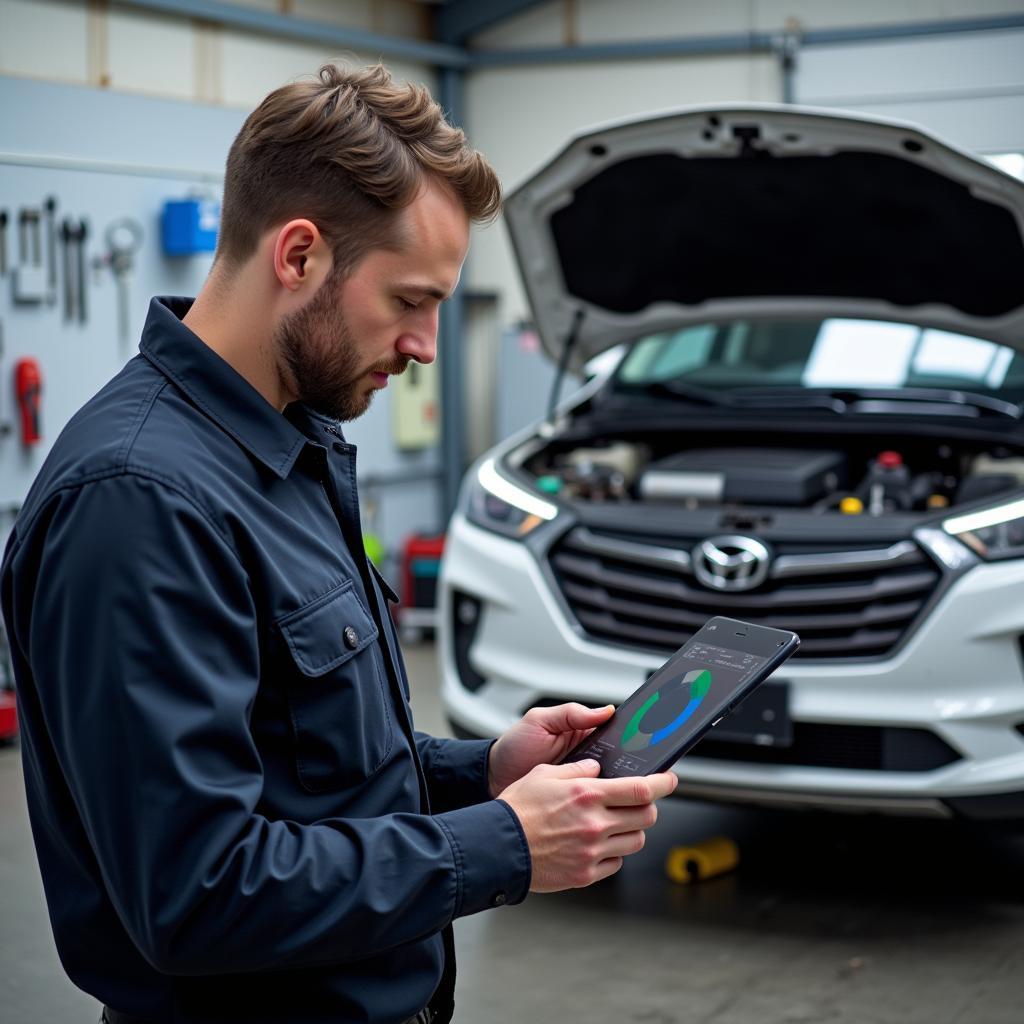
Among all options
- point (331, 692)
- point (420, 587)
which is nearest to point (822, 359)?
point (420, 587)

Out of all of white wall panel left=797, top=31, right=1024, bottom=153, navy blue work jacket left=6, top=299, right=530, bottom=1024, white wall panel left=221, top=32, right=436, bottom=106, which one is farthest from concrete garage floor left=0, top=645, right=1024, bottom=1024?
white wall panel left=797, top=31, right=1024, bottom=153

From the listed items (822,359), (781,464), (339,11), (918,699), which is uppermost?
(339,11)

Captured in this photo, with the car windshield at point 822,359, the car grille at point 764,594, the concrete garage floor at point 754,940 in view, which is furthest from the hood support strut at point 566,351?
the concrete garage floor at point 754,940

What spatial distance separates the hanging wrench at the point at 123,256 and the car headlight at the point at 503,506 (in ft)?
8.76

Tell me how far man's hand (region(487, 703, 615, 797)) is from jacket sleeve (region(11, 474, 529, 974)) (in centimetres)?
46

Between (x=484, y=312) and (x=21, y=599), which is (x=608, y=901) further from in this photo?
(x=484, y=312)

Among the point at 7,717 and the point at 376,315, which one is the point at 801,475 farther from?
the point at 7,717

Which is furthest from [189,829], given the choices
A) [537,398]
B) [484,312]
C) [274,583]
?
[484,312]

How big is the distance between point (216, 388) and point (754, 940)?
2511 millimetres

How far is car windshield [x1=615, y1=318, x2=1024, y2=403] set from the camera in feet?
13.7

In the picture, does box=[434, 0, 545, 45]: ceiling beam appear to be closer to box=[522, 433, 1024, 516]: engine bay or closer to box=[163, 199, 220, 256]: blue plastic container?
box=[163, 199, 220, 256]: blue plastic container

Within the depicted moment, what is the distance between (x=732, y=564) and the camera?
138 inches

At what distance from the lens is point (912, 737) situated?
3.29 m

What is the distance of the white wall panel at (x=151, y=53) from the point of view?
616cm
